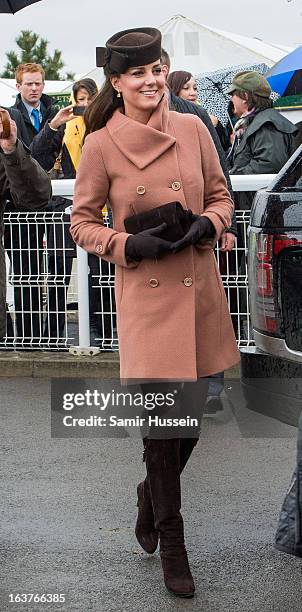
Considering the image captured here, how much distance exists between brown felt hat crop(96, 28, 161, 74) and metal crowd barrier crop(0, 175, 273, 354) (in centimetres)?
435

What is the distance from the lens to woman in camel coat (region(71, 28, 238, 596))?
14.4 feet

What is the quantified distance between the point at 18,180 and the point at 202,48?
14.8 meters

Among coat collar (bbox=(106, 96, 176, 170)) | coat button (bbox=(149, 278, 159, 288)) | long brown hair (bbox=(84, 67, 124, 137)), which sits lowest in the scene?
coat button (bbox=(149, 278, 159, 288))

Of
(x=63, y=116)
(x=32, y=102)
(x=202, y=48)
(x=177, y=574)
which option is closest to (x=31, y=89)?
(x=32, y=102)

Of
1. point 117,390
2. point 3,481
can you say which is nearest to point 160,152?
point 3,481

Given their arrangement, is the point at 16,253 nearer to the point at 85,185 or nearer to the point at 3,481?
the point at 3,481

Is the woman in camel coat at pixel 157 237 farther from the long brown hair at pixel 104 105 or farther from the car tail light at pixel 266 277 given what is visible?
the car tail light at pixel 266 277

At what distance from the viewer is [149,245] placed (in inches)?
168

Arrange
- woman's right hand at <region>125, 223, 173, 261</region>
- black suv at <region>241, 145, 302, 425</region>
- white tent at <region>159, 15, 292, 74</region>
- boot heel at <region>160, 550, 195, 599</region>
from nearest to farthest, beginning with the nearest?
1. woman's right hand at <region>125, 223, 173, 261</region>
2. boot heel at <region>160, 550, 195, 599</region>
3. black suv at <region>241, 145, 302, 425</region>
4. white tent at <region>159, 15, 292, 74</region>

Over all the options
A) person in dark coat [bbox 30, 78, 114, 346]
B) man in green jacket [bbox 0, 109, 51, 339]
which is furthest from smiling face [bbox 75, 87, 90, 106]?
man in green jacket [bbox 0, 109, 51, 339]

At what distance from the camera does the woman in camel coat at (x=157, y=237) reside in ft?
14.4

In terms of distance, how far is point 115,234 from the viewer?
173 inches

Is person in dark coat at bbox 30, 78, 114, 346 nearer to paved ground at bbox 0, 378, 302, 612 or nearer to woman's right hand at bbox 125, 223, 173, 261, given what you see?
paved ground at bbox 0, 378, 302, 612

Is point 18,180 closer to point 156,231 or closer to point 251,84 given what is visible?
point 156,231
